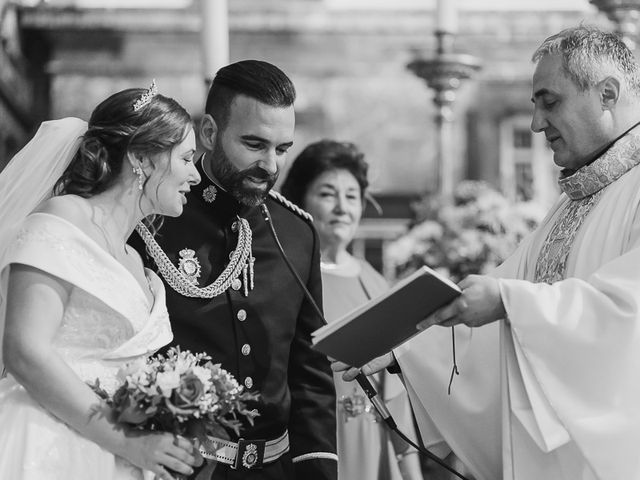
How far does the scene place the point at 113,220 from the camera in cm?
348

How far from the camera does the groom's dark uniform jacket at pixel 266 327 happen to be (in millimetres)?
A: 3779

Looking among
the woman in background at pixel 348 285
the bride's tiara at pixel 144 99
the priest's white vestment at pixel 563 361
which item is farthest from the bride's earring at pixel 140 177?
the woman in background at pixel 348 285

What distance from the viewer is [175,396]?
3.11 m

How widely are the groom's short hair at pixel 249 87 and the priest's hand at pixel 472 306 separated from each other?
0.87 m

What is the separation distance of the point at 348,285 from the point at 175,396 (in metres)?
2.43

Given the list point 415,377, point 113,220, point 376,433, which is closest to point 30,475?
point 113,220

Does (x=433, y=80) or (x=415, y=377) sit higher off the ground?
(x=433, y=80)

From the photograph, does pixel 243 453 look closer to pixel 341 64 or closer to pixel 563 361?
pixel 563 361

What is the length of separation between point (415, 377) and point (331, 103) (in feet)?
46.4

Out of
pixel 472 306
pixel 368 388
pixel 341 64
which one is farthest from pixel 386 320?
pixel 341 64

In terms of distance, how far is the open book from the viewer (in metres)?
3.27

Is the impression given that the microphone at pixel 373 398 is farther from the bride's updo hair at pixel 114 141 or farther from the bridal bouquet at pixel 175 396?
the bride's updo hair at pixel 114 141

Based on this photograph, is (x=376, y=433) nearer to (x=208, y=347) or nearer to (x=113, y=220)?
(x=208, y=347)

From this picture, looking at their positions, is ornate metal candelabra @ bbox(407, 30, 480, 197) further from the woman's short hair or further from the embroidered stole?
the embroidered stole
